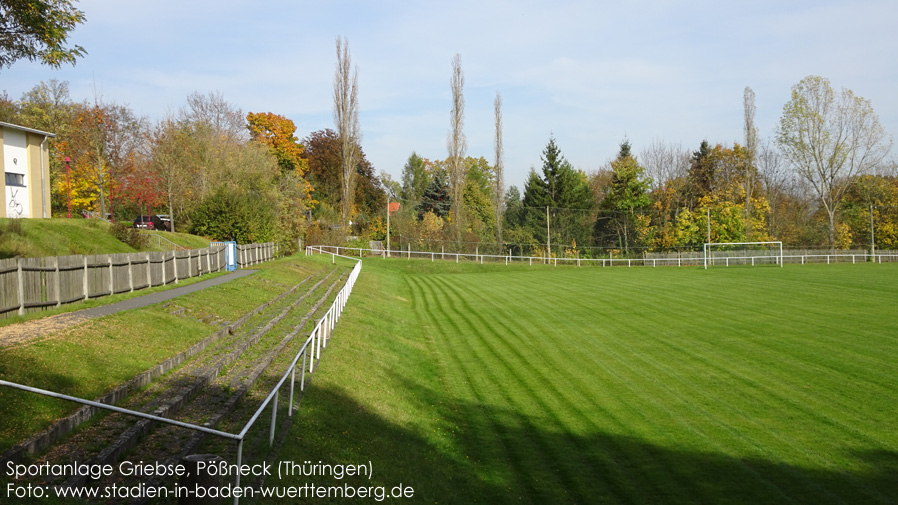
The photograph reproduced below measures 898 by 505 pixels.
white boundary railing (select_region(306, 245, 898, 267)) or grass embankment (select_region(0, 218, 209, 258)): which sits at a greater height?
grass embankment (select_region(0, 218, 209, 258))

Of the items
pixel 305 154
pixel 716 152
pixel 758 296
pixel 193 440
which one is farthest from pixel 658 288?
pixel 305 154

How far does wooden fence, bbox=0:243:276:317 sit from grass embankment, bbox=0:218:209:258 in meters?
3.53

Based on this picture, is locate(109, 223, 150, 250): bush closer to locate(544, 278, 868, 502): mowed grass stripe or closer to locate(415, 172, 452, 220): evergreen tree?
locate(544, 278, 868, 502): mowed grass stripe

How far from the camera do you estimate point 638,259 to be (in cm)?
5938

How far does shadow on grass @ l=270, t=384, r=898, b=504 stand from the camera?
7965 millimetres

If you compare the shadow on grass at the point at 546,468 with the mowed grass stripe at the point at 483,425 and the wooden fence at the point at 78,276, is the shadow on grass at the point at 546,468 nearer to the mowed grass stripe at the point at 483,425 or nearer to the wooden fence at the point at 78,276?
the mowed grass stripe at the point at 483,425

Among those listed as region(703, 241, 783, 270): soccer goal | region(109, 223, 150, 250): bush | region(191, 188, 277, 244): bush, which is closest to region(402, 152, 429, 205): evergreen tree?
region(703, 241, 783, 270): soccer goal

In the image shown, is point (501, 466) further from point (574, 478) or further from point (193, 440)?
point (193, 440)

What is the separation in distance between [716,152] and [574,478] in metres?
74.1

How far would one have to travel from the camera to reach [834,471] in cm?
873

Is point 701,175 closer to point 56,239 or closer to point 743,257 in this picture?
point 743,257

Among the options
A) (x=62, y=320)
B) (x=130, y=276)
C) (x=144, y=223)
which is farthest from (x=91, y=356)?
(x=144, y=223)

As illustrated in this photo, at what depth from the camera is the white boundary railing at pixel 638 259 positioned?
188 ft

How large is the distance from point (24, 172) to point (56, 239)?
31.1 feet
